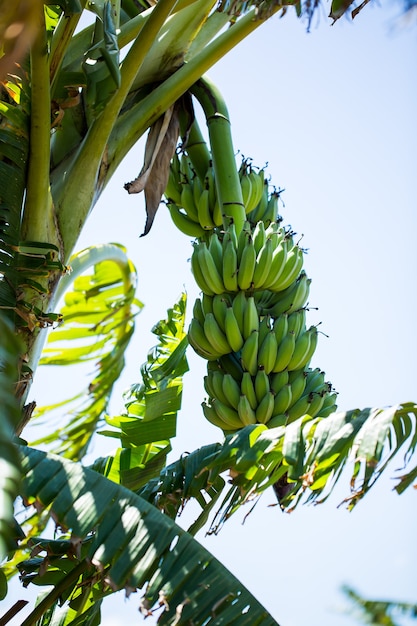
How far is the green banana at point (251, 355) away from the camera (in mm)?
2396

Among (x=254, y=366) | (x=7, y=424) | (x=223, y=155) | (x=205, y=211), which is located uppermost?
(x=223, y=155)

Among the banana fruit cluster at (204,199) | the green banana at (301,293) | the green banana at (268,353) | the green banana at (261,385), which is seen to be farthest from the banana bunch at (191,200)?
Result: the green banana at (261,385)

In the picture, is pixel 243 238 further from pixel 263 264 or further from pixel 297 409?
pixel 297 409

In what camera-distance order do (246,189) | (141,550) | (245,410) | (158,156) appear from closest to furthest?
(141,550) → (245,410) → (158,156) → (246,189)

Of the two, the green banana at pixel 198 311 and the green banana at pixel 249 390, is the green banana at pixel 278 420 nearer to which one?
the green banana at pixel 249 390

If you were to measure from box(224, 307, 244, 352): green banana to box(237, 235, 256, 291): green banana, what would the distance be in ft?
0.33

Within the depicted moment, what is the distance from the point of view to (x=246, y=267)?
2465mm

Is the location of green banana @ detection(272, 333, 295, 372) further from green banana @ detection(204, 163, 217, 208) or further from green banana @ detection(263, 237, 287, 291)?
green banana @ detection(204, 163, 217, 208)

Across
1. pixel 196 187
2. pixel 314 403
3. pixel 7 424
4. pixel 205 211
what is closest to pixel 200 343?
pixel 314 403

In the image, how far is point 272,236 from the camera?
2.56m

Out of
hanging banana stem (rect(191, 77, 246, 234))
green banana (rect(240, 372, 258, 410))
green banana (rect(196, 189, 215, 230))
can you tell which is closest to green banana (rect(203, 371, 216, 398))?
green banana (rect(240, 372, 258, 410))

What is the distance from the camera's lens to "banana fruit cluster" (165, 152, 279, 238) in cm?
278

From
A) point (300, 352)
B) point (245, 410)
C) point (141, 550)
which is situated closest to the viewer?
point (141, 550)

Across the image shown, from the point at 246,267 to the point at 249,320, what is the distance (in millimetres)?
164
